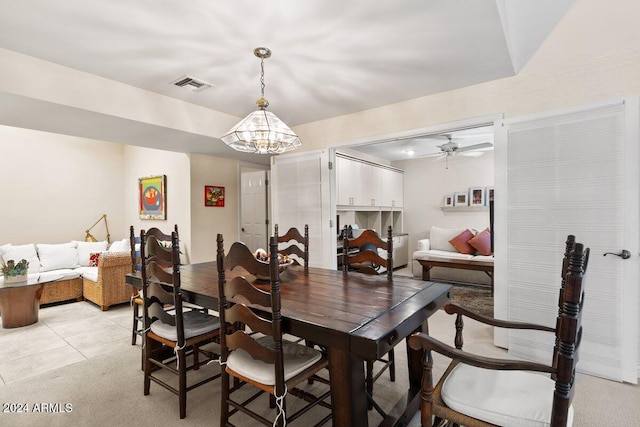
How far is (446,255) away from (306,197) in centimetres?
263

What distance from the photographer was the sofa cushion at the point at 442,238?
587 centimetres

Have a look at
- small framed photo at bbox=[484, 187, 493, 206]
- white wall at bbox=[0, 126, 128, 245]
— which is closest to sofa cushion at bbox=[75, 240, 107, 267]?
white wall at bbox=[0, 126, 128, 245]

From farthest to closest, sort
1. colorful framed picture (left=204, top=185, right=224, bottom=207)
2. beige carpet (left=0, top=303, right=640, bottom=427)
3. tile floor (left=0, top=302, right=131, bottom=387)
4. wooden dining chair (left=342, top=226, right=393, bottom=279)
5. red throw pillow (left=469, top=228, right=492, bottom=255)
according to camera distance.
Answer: red throw pillow (left=469, top=228, right=492, bottom=255) → colorful framed picture (left=204, top=185, right=224, bottom=207) → tile floor (left=0, top=302, right=131, bottom=387) → wooden dining chair (left=342, top=226, right=393, bottom=279) → beige carpet (left=0, top=303, right=640, bottom=427)

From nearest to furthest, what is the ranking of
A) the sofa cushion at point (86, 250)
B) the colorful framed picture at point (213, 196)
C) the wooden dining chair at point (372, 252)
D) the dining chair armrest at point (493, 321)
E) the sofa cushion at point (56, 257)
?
the dining chair armrest at point (493, 321) → the wooden dining chair at point (372, 252) → the sofa cushion at point (56, 257) → the sofa cushion at point (86, 250) → the colorful framed picture at point (213, 196)

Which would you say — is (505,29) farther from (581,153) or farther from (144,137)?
(144,137)

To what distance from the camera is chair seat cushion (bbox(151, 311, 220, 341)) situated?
6.67ft

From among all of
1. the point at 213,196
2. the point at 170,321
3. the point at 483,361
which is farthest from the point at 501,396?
the point at 213,196

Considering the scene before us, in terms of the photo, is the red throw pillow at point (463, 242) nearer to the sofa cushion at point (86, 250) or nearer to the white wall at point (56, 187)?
the sofa cushion at point (86, 250)

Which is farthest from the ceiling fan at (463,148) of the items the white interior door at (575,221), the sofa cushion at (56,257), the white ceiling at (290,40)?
the sofa cushion at (56,257)

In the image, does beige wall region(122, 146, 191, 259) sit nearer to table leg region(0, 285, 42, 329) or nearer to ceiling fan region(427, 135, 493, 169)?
table leg region(0, 285, 42, 329)

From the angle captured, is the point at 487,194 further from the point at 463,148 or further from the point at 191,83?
the point at 191,83

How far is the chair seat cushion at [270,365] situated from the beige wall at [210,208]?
3.59m

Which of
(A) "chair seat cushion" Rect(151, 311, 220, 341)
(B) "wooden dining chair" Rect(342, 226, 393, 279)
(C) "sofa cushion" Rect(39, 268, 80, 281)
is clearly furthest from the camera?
(C) "sofa cushion" Rect(39, 268, 80, 281)

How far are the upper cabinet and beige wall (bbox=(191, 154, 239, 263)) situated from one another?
6.16 ft
